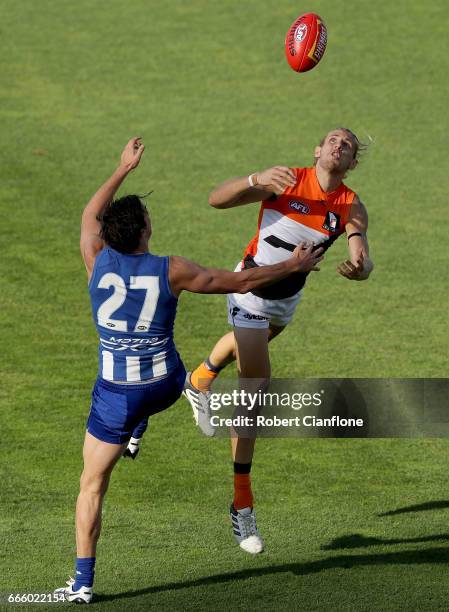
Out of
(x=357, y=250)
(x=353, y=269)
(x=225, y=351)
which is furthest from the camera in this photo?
(x=225, y=351)

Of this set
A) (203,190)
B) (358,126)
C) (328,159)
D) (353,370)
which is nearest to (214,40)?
(358,126)

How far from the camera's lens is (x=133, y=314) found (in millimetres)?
8961

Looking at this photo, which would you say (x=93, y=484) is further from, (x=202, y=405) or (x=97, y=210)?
(x=202, y=405)

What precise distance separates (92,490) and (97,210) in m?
2.06

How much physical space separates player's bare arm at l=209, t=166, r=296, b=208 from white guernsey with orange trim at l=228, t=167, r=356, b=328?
0.25m

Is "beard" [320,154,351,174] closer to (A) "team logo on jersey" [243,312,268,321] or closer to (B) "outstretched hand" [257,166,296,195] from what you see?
(B) "outstretched hand" [257,166,296,195]

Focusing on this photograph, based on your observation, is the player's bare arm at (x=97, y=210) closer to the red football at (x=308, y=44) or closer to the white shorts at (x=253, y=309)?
the white shorts at (x=253, y=309)

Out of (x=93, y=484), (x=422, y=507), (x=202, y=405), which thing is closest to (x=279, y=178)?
(x=93, y=484)

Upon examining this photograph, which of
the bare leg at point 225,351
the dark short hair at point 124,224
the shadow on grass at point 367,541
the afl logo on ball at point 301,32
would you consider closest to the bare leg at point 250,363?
the bare leg at point 225,351

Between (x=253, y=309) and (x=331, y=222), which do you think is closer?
(x=331, y=222)

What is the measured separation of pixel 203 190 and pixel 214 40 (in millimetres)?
6790

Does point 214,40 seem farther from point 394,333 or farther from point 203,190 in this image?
point 394,333

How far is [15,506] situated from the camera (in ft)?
37.2

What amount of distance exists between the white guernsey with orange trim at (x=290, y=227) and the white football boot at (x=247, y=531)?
1558 mm
